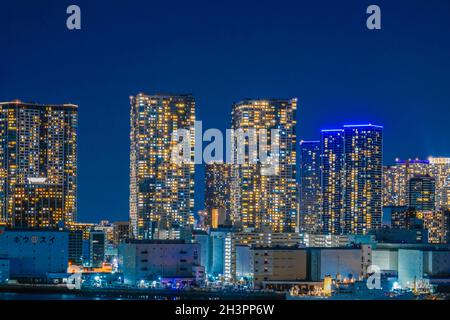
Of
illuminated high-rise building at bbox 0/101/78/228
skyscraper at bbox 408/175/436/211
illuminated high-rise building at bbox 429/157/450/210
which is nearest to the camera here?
illuminated high-rise building at bbox 0/101/78/228

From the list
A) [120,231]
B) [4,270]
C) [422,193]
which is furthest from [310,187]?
[4,270]

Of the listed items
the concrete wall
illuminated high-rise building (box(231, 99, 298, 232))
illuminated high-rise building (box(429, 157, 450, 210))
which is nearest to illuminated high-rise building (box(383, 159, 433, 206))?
illuminated high-rise building (box(429, 157, 450, 210))

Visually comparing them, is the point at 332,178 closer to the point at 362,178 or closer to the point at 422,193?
the point at 362,178

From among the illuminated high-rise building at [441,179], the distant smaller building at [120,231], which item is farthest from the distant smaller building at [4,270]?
the illuminated high-rise building at [441,179]

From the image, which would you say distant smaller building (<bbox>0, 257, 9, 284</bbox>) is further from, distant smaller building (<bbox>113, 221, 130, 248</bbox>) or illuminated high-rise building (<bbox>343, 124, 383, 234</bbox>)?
illuminated high-rise building (<bbox>343, 124, 383, 234</bbox>)
